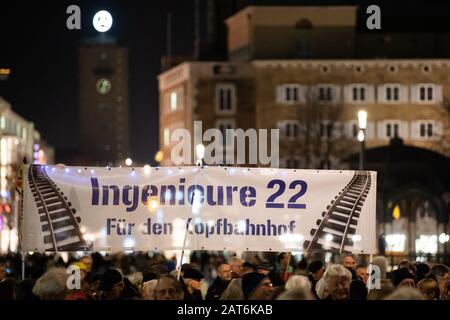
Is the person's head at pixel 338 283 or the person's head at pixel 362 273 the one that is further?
the person's head at pixel 362 273

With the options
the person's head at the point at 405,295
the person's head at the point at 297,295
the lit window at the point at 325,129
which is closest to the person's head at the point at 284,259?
the person's head at the point at 297,295

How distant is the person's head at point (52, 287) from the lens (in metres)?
13.0

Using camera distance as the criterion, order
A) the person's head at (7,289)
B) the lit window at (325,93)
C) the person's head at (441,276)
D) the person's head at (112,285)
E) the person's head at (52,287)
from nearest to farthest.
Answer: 1. the person's head at (52,287)
2. the person's head at (7,289)
3. the person's head at (112,285)
4. the person's head at (441,276)
5. the lit window at (325,93)

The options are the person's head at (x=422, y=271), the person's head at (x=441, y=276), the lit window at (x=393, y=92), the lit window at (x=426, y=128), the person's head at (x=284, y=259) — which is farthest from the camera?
the lit window at (x=393, y=92)

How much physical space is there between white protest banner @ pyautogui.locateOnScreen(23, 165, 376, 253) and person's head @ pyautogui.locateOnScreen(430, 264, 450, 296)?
1705 mm

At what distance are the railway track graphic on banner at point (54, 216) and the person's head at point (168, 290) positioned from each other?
2659 millimetres

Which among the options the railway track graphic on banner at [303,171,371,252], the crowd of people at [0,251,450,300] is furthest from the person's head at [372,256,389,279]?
the railway track graphic on banner at [303,171,371,252]

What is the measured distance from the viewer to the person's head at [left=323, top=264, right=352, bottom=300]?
13320 millimetres

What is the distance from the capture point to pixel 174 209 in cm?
1498

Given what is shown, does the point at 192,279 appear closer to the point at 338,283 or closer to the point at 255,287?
the point at 255,287

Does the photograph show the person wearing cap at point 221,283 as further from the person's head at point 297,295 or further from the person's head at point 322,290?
the person's head at point 297,295

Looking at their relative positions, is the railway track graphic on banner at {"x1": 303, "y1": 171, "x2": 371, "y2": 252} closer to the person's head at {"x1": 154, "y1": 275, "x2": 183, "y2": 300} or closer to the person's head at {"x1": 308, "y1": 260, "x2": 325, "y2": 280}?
the person's head at {"x1": 308, "y1": 260, "x2": 325, "y2": 280}

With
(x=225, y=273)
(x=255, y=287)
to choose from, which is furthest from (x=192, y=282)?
(x=255, y=287)
